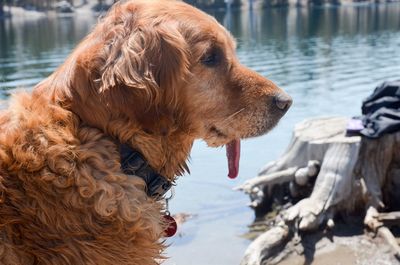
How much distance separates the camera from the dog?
2533mm

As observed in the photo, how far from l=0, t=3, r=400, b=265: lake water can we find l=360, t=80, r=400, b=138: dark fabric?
2.45m

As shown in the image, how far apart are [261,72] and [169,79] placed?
2020cm

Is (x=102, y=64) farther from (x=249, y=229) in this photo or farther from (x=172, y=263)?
(x=249, y=229)

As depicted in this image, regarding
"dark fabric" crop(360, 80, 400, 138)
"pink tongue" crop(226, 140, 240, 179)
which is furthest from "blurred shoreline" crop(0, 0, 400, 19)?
"pink tongue" crop(226, 140, 240, 179)

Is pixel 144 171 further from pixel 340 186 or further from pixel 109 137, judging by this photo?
pixel 340 186

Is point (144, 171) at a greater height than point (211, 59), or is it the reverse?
point (211, 59)

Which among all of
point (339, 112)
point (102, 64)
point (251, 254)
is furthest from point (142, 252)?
point (339, 112)

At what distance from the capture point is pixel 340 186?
26.1 feet

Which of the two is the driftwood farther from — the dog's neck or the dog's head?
the dog's neck

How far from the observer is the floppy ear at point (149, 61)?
8.69 ft

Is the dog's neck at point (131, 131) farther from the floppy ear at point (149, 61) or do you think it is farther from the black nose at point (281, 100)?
the black nose at point (281, 100)

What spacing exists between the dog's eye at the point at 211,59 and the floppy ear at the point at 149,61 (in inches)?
6.3

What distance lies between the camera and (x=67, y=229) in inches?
100

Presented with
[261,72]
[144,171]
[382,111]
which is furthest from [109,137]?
[261,72]
